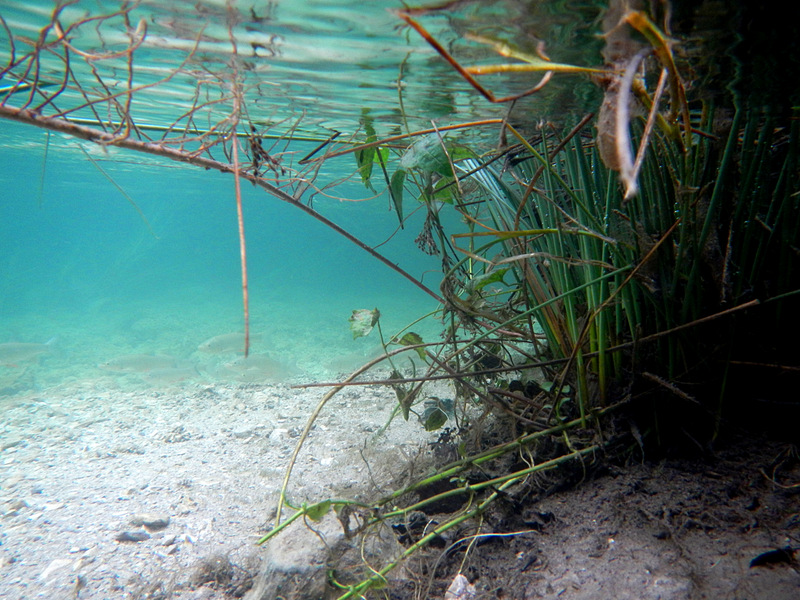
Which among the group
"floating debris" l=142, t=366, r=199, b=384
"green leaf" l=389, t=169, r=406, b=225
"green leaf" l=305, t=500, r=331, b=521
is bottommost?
"floating debris" l=142, t=366, r=199, b=384

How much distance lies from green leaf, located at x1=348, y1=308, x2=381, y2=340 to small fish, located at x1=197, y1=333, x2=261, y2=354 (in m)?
12.0

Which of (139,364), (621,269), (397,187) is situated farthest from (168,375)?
(621,269)

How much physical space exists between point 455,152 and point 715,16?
174 centimetres

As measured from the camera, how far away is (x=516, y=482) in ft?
8.40

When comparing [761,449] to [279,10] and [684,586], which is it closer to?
[684,586]

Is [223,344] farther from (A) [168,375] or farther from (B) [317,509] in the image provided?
(B) [317,509]

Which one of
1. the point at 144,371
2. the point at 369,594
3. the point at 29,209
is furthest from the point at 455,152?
the point at 29,209

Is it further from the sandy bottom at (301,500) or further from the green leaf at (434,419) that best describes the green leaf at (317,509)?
the green leaf at (434,419)

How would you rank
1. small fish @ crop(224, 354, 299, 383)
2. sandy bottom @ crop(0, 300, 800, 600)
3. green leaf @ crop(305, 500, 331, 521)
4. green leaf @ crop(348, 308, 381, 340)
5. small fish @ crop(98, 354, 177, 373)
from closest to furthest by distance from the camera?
sandy bottom @ crop(0, 300, 800, 600), green leaf @ crop(305, 500, 331, 521), green leaf @ crop(348, 308, 381, 340), small fish @ crop(224, 354, 299, 383), small fish @ crop(98, 354, 177, 373)

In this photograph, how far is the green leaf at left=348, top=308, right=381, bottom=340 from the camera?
8.98 ft

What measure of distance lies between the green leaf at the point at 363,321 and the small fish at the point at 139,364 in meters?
11.3

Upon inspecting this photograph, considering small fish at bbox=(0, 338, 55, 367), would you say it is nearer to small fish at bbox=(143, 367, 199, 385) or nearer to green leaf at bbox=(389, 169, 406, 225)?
small fish at bbox=(143, 367, 199, 385)

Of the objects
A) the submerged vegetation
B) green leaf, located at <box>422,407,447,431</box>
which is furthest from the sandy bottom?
green leaf, located at <box>422,407,447,431</box>

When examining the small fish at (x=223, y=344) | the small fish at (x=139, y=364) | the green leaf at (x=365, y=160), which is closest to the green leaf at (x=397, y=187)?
the green leaf at (x=365, y=160)
